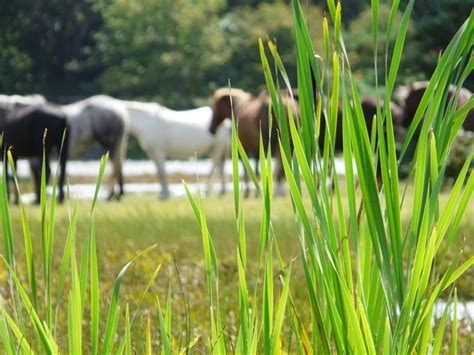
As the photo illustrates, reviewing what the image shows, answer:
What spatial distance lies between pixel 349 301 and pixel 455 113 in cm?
47

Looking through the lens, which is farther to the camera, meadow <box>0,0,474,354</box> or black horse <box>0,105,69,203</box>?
black horse <box>0,105,69,203</box>

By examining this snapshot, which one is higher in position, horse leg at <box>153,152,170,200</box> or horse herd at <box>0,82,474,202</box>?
horse herd at <box>0,82,474,202</box>

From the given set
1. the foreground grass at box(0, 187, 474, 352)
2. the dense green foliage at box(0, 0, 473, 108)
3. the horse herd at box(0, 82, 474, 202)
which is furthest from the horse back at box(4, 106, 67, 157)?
the dense green foliage at box(0, 0, 473, 108)

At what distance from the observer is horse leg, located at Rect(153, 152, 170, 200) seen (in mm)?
19688

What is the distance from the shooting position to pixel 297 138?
2.19 meters

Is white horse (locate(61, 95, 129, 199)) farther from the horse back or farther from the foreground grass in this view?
the foreground grass

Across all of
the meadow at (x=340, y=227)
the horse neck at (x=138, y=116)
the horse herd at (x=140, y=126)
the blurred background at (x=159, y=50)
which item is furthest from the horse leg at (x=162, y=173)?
the blurred background at (x=159, y=50)

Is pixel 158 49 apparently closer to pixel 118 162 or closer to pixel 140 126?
pixel 140 126

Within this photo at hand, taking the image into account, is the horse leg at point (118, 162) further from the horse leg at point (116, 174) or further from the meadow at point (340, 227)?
the meadow at point (340, 227)

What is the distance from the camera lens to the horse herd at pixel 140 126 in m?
16.2

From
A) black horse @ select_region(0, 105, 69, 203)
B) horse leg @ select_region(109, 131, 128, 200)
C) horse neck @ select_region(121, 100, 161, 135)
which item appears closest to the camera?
black horse @ select_region(0, 105, 69, 203)

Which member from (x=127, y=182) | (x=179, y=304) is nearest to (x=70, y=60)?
(x=127, y=182)

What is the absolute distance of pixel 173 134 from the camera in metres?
22.4

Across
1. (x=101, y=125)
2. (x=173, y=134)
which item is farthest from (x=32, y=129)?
(x=173, y=134)
